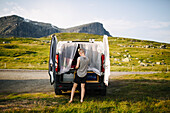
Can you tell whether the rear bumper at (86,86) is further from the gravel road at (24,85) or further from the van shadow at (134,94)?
the gravel road at (24,85)

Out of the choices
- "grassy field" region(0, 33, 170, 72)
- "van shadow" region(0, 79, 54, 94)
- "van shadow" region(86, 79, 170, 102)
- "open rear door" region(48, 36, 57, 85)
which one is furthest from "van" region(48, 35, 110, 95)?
"grassy field" region(0, 33, 170, 72)

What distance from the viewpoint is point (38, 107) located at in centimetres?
496

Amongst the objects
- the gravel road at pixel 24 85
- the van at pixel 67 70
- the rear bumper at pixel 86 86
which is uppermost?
the van at pixel 67 70

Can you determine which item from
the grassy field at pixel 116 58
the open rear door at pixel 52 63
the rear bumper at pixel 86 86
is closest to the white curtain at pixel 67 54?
the open rear door at pixel 52 63

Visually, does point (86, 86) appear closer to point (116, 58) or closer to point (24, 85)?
point (24, 85)

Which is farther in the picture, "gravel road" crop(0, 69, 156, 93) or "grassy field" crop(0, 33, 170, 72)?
"grassy field" crop(0, 33, 170, 72)

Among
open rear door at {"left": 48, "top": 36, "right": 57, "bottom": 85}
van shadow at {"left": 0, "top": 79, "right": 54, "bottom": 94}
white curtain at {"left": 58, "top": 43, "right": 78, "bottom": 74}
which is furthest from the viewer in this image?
van shadow at {"left": 0, "top": 79, "right": 54, "bottom": 94}

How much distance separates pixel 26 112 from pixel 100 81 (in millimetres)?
3204

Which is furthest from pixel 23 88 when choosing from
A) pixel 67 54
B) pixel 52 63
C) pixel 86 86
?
pixel 86 86

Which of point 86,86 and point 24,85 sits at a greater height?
point 86,86

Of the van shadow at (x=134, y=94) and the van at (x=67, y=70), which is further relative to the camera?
the van shadow at (x=134, y=94)

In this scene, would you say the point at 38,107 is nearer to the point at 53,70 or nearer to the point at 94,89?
the point at 53,70

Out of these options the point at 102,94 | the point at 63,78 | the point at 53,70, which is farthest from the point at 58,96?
the point at 102,94

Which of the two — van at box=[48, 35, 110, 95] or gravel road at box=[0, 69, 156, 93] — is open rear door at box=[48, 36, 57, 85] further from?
gravel road at box=[0, 69, 156, 93]
